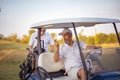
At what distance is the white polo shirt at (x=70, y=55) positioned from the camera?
330 centimetres

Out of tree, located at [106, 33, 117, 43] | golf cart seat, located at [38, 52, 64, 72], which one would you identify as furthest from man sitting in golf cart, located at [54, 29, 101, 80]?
tree, located at [106, 33, 117, 43]

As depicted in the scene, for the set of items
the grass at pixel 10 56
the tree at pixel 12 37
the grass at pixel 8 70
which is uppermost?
the tree at pixel 12 37

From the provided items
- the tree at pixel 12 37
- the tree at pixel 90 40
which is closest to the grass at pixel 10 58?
the tree at pixel 12 37

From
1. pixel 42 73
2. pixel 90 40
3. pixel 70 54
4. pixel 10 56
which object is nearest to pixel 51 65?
pixel 42 73

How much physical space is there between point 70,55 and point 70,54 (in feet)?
0.04

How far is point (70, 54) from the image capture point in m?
3.37

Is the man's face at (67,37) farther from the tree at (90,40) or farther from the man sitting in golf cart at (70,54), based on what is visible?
the tree at (90,40)

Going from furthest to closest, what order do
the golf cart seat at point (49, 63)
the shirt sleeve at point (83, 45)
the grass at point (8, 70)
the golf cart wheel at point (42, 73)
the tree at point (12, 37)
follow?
1. the tree at point (12, 37)
2. the grass at point (8, 70)
3. the golf cart seat at point (49, 63)
4. the golf cart wheel at point (42, 73)
5. the shirt sleeve at point (83, 45)

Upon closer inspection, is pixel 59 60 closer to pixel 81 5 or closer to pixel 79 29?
pixel 79 29

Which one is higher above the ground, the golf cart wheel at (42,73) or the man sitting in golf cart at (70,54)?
the man sitting in golf cart at (70,54)

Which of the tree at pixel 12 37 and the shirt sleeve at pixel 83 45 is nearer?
the shirt sleeve at pixel 83 45

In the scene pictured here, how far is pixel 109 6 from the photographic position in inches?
254

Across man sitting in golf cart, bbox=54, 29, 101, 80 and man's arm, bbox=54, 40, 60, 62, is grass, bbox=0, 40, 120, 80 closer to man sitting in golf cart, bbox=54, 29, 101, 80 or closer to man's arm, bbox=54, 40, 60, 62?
man's arm, bbox=54, 40, 60, 62

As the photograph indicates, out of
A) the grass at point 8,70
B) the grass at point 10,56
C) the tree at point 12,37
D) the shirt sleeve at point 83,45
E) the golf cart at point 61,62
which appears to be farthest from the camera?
the grass at point 10,56
